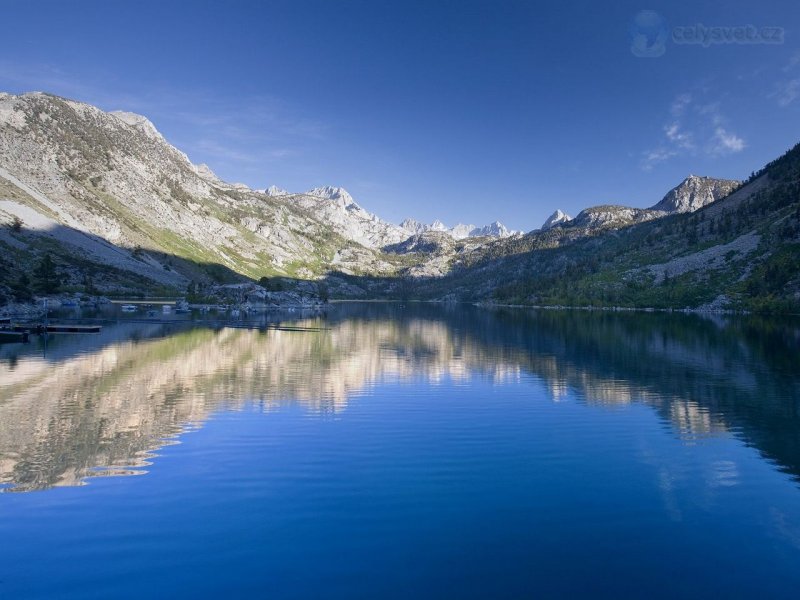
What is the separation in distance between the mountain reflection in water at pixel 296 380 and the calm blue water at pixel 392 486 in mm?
313

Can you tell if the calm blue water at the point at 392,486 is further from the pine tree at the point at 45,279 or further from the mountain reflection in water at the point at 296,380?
the pine tree at the point at 45,279

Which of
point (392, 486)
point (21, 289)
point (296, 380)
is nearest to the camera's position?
point (392, 486)

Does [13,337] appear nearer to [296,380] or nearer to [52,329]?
[52,329]

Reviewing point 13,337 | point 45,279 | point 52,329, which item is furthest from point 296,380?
point 45,279

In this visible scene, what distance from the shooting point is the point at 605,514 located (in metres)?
19.6

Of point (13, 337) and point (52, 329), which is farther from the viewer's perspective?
point (52, 329)

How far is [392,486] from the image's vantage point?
22.5 meters

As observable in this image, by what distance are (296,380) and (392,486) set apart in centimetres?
2911

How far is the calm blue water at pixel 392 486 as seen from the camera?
1506 cm

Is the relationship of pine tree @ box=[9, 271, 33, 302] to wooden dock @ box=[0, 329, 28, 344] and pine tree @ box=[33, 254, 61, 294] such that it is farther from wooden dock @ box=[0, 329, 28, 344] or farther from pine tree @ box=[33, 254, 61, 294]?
wooden dock @ box=[0, 329, 28, 344]

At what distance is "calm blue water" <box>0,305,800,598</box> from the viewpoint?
15.1 m

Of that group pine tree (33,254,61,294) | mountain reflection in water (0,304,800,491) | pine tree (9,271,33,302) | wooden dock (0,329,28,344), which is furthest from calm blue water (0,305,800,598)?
pine tree (33,254,61,294)

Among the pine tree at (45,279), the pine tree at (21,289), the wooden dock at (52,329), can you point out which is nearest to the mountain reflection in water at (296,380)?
the wooden dock at (52,329)

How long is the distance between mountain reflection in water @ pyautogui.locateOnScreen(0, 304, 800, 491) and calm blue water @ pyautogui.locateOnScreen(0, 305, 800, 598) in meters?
0.31
